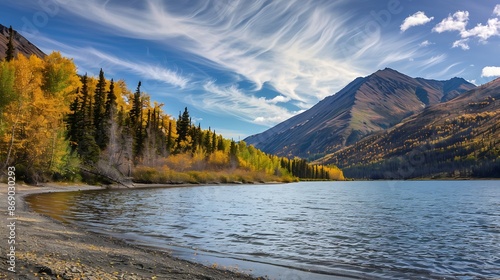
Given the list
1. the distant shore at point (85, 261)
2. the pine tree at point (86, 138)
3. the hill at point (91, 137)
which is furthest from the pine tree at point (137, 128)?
the distant shore at point (85, 261)

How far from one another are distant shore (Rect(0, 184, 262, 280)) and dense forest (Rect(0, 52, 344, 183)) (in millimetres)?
44010

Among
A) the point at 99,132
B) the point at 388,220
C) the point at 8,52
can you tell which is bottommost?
the point at 388,220

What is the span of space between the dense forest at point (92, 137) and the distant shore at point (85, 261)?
44.0 m

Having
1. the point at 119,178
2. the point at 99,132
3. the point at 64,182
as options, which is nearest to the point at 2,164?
the point at 64,182

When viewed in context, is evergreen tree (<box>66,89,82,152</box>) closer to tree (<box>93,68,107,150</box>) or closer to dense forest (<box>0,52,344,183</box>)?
dense forest (<box>0,52,344,183</box>)

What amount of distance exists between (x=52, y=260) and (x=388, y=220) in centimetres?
3624

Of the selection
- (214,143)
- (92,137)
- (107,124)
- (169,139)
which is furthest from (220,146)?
(92,137)

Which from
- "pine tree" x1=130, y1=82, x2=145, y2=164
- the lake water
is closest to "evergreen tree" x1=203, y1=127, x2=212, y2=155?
"pine tree" x1=130, y1=82, x2=145, y2=164

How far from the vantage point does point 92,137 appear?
9419cm

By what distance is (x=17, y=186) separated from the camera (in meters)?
58.1

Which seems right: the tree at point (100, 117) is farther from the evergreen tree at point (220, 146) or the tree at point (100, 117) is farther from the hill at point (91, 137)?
the evergreen tree at point (220, 146)

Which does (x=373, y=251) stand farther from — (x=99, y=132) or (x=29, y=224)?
(x=99, y=132)

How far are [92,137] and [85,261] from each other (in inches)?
3425

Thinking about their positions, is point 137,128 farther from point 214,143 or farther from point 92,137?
point 214,143
